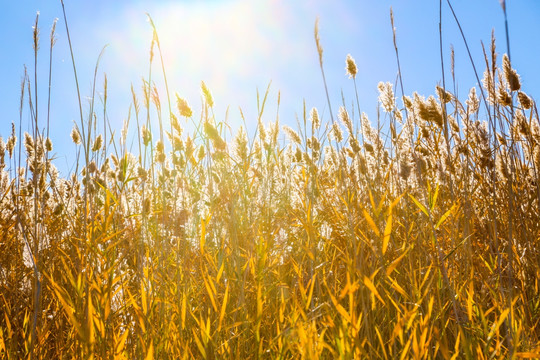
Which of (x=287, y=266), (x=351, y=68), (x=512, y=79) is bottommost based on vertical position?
(x=287, y=266)

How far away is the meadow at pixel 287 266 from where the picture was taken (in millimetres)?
943

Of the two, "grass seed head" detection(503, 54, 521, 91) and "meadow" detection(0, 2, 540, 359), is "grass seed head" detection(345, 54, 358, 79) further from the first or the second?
"grass seed head" detection(503, 54, 521, 91)

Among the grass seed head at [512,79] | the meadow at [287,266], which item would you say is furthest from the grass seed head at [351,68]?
the grass seed head at [512,79]

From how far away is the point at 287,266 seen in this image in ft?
5.86

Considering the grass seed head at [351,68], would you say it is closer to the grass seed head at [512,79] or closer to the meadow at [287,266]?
the meadow at [287,266]

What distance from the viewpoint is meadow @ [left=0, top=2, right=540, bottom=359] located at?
37.1 inches

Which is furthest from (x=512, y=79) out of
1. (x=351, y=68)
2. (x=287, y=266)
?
(x=287, y=266)

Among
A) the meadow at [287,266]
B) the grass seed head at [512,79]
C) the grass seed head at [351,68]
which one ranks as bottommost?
the meadow at [287,266]

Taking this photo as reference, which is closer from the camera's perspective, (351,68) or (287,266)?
(287,266)

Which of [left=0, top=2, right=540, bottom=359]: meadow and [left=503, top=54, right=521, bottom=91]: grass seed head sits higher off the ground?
[left=503, top=54, right=521, bottom=91]: grass seed head

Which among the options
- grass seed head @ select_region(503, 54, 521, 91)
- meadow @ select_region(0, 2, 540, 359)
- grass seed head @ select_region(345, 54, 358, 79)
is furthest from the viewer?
grass seed head @ select_region(345, 54, 358, 79)

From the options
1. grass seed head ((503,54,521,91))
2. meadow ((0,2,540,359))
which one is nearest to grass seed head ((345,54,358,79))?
meadow ((0,2,540,359))

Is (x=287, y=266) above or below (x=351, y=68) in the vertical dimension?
below

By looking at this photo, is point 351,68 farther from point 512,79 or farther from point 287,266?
point 287,266
